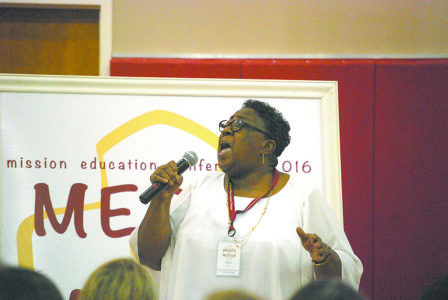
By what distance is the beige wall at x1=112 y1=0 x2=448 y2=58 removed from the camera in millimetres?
3605

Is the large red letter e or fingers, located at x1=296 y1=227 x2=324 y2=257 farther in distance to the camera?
the large red letter e

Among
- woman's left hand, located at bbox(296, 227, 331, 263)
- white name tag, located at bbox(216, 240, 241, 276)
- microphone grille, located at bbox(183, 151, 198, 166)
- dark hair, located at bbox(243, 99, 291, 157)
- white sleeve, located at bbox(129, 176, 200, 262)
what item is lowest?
white name tag, located at bbox(216, 240, 241, 276)

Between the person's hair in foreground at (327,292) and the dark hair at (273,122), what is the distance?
1429 mm

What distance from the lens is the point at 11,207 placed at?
110 inches

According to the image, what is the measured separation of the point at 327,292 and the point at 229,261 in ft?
3.87

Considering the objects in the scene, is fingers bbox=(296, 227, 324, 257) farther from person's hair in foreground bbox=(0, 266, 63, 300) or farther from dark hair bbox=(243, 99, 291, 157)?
person's hair in foreground bbox=(0, 266, 63, 300)

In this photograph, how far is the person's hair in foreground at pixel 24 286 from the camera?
1167 millimetres

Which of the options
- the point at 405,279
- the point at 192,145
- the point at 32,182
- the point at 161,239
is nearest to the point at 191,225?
the point at 161,239

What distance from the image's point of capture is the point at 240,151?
8.00 ft

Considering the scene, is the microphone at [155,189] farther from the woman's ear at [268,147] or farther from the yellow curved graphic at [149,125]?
the yellow curved graphic at [149,125]

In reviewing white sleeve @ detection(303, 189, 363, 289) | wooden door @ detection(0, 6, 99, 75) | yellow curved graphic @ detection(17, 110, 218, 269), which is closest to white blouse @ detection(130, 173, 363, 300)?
white sleeve @ detection(303, 189, 363, 289)

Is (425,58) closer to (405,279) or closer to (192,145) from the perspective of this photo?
(405,279)

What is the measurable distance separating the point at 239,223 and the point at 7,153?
131 centimetres

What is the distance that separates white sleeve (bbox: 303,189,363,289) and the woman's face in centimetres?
29
